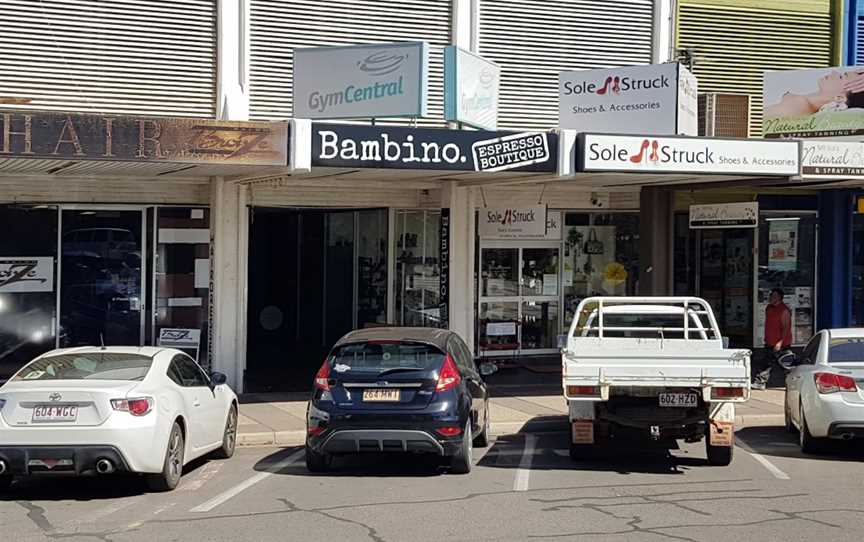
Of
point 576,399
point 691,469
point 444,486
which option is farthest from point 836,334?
point 444,486

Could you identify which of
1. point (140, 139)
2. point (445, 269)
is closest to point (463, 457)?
point (140, 139)

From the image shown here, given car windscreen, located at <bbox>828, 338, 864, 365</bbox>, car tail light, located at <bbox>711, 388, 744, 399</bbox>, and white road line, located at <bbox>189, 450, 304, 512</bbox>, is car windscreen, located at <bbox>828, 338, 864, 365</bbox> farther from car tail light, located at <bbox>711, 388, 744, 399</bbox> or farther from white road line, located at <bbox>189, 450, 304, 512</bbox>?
white road line, located at <bbox>189, 450, 304, 512</bbox>

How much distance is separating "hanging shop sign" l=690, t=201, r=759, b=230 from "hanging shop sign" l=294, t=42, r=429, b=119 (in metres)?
6.54

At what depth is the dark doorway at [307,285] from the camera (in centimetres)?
2142

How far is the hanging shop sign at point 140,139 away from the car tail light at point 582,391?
5.53 metres

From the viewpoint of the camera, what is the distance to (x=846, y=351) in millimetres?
12555

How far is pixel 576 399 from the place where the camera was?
11156mm

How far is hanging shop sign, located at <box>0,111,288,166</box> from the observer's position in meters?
13.2

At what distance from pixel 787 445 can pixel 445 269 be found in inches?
287

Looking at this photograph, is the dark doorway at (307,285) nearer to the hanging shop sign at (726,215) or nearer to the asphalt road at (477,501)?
the hanging shop sign at (726,215)

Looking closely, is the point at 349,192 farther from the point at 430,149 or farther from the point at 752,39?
the point at 752,39

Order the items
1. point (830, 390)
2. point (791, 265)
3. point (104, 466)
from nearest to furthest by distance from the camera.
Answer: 1. point (104, 466)
2. point (830, 390)
3. point (791, 265)

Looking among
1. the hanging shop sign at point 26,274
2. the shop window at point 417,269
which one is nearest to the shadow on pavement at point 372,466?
the hanging shop sign at point 26,274

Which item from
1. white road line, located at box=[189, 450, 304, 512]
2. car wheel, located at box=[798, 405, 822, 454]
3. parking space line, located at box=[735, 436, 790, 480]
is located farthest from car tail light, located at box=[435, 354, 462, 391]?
car wheel, located at box=[798, 405, 822, 454]
